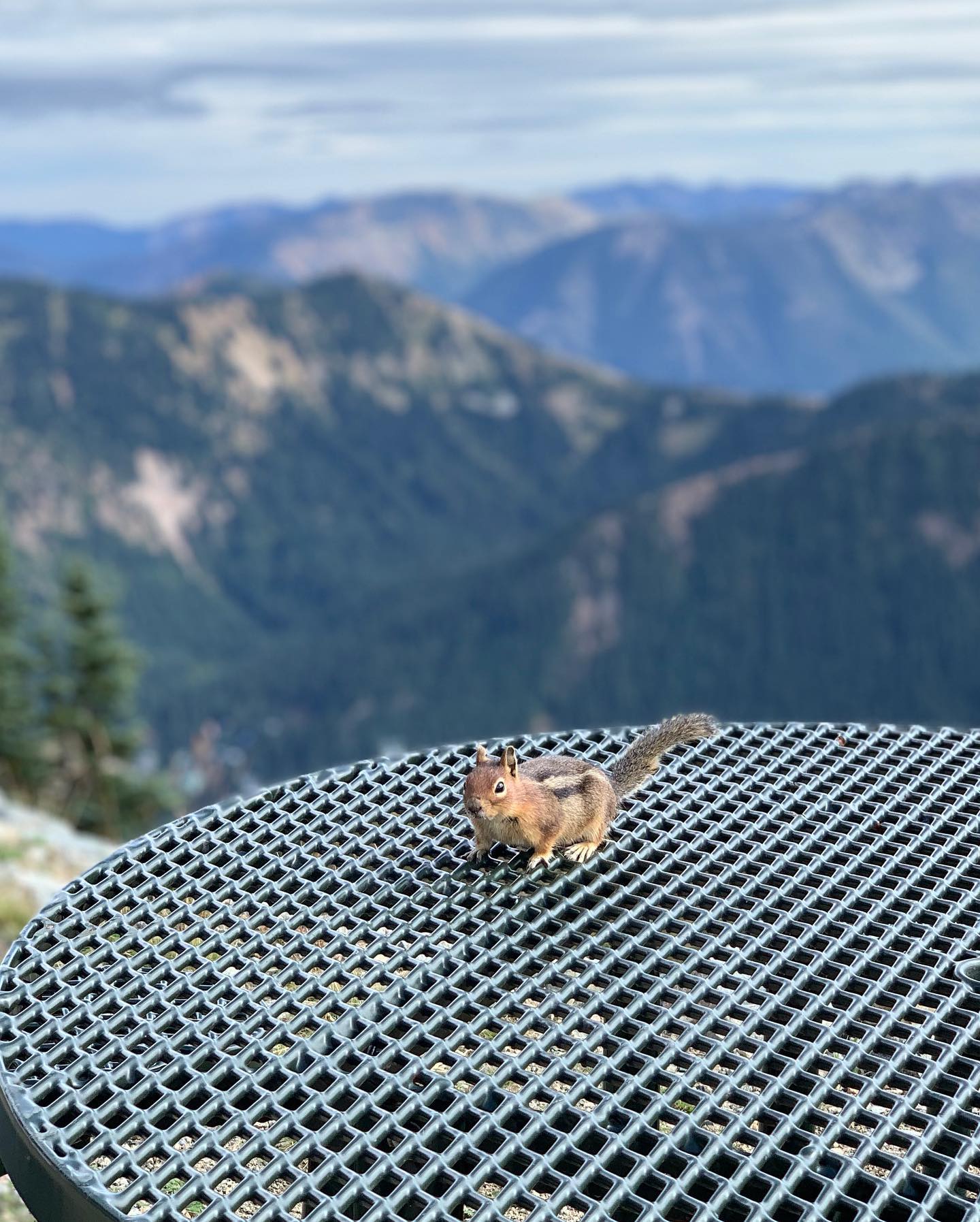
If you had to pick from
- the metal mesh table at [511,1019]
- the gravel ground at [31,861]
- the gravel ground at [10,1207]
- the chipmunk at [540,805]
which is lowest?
the gravel ground at [31,861]

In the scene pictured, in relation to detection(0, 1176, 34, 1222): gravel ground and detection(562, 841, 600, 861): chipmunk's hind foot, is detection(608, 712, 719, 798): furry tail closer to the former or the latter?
detection(562, 841, 600, 861): chipmunk's hind foot

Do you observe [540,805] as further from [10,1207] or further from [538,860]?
[10,1207]

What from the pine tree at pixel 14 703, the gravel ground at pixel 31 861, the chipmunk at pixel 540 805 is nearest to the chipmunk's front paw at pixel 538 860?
the chipmunk at pixel 540 805

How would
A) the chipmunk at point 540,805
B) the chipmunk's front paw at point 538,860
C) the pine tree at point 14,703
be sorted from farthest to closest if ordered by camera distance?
1. the pine tree at point 14,703
2. the chipmunk's front paw at point 538,860
3. the chipmunk at point 540,805

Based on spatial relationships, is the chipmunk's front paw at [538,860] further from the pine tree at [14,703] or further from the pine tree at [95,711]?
the pine tree at [95,711]

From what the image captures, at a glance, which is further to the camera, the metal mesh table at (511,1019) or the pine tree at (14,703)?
the pine tree at (14,703)

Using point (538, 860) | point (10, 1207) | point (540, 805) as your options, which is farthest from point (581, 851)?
point (10, 1207)

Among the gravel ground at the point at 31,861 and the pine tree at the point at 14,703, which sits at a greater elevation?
the gravel ground at the point at 31,861

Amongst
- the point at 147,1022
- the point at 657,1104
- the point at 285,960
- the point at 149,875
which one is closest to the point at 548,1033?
the point at 657,1104
